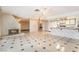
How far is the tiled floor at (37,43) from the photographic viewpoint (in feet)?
7.38

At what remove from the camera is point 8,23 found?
231 centimetres

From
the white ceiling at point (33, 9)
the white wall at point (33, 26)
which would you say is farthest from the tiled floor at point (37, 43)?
the white ceiling at point (33, 9)

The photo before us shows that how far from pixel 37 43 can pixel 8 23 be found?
0.88 meters

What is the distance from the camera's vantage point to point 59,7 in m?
2.23

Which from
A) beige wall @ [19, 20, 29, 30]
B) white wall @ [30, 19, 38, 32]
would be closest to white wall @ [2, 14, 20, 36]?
beige wall @ [19, 20, 29, 30]

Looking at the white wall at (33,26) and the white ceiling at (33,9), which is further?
the white wall at (33,26)

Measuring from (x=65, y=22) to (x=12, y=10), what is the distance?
1.33 meters

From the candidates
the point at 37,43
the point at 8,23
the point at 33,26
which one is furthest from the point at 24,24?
the point at 37,43

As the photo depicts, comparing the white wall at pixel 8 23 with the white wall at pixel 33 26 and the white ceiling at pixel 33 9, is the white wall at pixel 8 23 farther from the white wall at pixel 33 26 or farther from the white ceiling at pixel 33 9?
the white wall at pixel 33 26

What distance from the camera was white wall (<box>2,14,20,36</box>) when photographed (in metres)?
2.25

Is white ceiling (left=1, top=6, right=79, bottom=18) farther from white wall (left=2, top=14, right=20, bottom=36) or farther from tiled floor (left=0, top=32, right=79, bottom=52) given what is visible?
tiled floor (left=0, top=32, right=79, bottom=52)

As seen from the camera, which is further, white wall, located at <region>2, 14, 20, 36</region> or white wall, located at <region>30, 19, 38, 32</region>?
white wall, located at <region>30, 19, 38, 32</region>

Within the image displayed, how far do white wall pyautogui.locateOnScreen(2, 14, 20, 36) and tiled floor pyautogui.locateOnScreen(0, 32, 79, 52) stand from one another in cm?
20

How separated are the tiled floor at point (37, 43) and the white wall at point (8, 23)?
0.65ft
